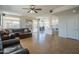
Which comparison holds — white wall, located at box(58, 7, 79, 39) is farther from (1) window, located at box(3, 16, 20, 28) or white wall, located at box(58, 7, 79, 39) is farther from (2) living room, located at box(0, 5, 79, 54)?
(1) window, located at box(3, 16, 20, 28)

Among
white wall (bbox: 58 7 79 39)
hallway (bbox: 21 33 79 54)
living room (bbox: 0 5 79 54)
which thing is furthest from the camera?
white wall (bbox: 58 7 79 39)

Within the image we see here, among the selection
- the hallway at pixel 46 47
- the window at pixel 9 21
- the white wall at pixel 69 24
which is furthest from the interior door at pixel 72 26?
the window at pixel 9 21

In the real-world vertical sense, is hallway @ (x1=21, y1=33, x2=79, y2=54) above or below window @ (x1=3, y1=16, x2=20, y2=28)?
below

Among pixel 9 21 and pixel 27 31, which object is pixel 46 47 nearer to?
pixel 27 31

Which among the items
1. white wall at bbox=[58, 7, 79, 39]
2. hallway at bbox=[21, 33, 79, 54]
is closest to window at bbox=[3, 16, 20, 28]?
hallway at bbox=[21, 33, 79, 54]

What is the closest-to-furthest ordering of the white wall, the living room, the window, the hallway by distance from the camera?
1. the living room
2. the hallway
3. the window
4. the white wall

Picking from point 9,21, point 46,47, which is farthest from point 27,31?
point 46,47

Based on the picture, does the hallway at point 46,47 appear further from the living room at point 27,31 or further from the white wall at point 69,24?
the white wall at point 69,24

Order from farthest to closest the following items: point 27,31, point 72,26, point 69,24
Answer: point 69,24, point 72,26, point 27,31

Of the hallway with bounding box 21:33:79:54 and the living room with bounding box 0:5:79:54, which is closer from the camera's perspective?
the living room with bounding box 0:5:79:54
